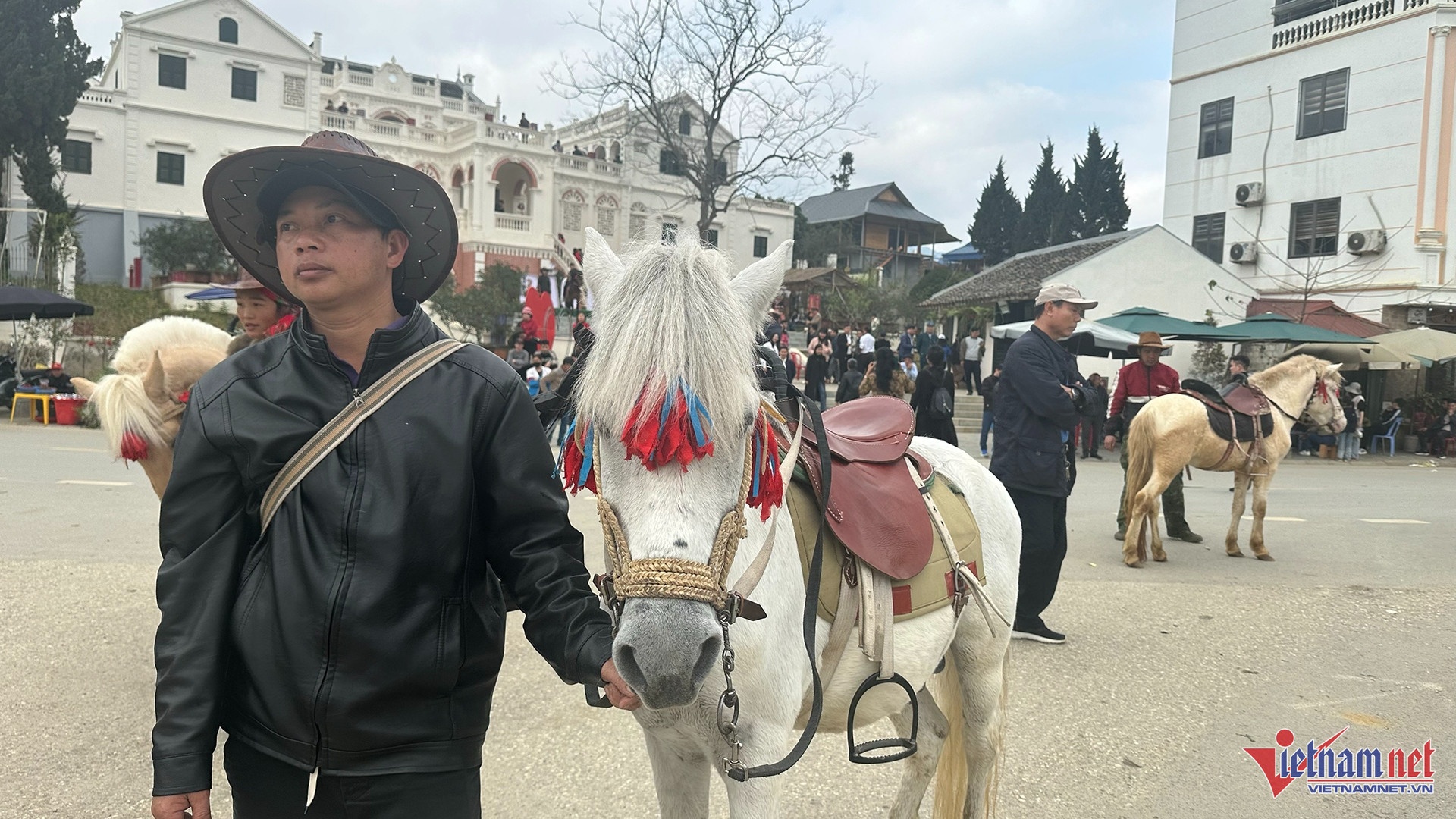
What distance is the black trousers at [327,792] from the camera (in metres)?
1.64

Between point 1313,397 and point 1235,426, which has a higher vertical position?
point 1313,397

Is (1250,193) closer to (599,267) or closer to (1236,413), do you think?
(1236,413)

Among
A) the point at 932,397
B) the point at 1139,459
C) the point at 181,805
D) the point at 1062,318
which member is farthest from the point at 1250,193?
the point at 181,805

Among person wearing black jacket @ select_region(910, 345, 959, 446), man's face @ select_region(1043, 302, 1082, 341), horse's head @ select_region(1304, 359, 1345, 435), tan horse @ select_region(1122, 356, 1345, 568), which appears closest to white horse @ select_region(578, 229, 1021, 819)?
man's face @ select_region(1043, 302, 1082, 341)

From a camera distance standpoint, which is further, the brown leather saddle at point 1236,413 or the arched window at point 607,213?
Result: the arched window at point 607,213

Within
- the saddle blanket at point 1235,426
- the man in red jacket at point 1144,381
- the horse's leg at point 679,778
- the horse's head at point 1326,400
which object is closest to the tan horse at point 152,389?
the horse's leg at point 679,778

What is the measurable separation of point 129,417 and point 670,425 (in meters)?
3.06

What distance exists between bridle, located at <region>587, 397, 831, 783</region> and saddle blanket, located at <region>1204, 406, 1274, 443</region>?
719cm

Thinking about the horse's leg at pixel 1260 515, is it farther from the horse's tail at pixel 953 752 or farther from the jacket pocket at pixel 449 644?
the jacket pocket at pixel 449 644

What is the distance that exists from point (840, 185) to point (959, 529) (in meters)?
65.9

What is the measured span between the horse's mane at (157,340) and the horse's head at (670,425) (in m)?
2.83

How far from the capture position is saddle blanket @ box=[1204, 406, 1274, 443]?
7.89 meters

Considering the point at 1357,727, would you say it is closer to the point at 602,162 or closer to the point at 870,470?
the point at 870,470

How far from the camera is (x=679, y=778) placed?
2127 mm
